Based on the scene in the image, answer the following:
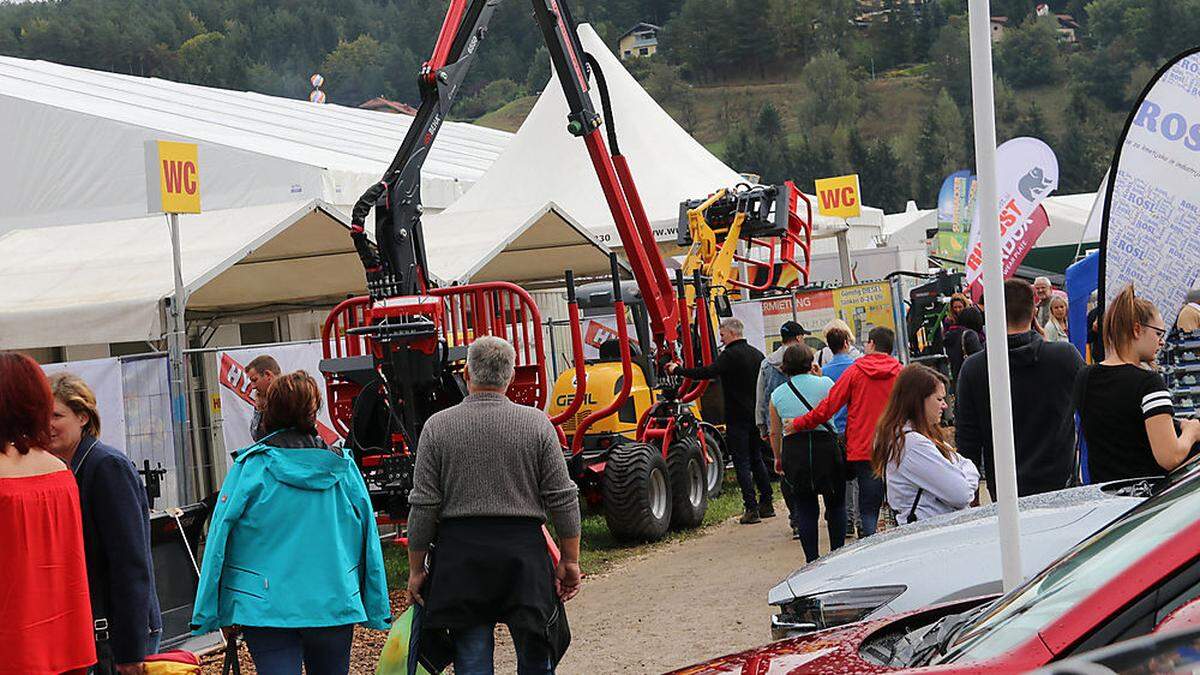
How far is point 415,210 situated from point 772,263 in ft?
24.7

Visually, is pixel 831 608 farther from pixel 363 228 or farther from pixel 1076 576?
pixel 363 228

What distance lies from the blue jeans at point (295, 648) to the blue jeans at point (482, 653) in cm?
43

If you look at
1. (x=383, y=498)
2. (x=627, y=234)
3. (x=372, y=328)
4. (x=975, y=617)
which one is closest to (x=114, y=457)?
(x=975, y=617)

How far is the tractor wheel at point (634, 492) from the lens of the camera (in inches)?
485

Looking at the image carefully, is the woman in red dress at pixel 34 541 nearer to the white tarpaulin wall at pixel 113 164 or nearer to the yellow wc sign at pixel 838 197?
the white tarpaulin wall at pixel 113 164

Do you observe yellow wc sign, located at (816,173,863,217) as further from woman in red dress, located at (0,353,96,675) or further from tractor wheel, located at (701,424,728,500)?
woman in red dress, located at (0,353,96,675)

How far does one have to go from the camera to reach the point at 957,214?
30.4m

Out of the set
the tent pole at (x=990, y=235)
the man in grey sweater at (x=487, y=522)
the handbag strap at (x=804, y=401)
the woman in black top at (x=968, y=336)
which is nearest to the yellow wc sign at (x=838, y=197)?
the woman in black top at (x=968, y=336)

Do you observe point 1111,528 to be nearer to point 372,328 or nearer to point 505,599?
point 505,599

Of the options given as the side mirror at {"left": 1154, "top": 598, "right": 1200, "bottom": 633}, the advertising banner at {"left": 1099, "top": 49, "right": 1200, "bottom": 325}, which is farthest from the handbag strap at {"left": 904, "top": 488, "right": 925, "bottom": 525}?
the side mirror at {"left": 1154, "top": 598, "right": 1200, "bottom": 633}

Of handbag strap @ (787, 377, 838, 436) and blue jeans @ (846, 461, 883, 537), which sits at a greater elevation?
handbag strap @ (787, 377, 838, 436)

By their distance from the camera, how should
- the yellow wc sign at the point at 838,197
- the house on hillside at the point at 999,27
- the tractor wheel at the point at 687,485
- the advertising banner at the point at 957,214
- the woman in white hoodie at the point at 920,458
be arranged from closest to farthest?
the woman in white hoodie at the point at 920,458
the tractor wheel at the point at 687,485
the advertising banner at the point at 957,214
the yellow wc sign at the point at 838,197
the house on hillside at the point at 999,27

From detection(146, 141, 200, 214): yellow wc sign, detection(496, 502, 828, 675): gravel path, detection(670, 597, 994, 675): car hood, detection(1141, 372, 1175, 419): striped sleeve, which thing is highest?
detection(146, 141, 200, 214): yellow wc sign

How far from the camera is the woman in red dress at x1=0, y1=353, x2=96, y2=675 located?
13.8 feet
